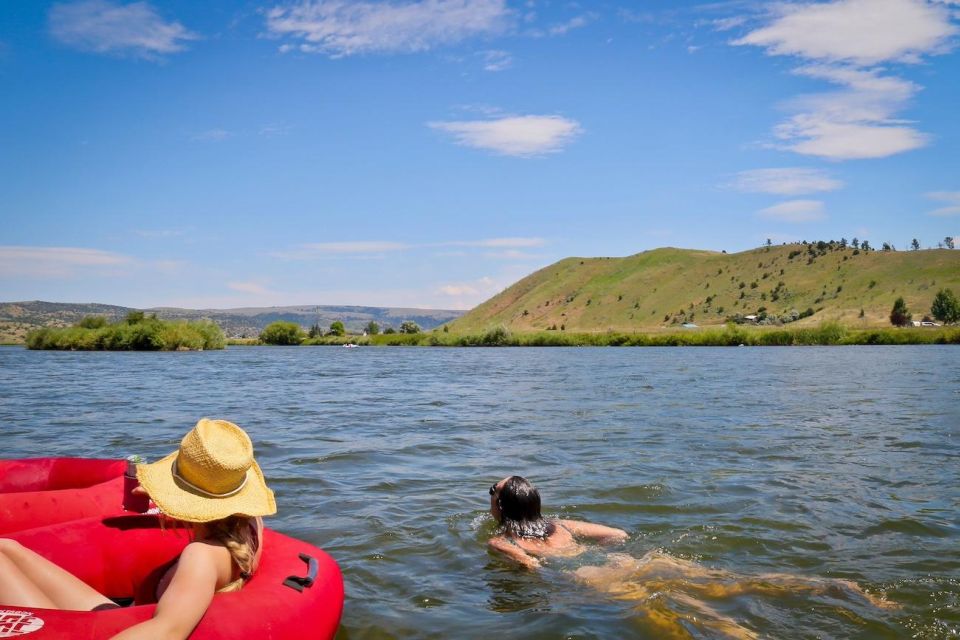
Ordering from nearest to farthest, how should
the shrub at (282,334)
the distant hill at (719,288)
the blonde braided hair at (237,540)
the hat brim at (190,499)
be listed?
1. the hat brim at (190,499)
2. the blonde braided hair at (237,540)
3. the distant hill at (719,288)
4. the shrub at (282,334)

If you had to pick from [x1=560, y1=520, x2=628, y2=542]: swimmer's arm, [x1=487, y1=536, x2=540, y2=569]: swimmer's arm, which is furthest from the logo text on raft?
[x1=560, y1=520, x2=628, y2=542]: swimmer's arm

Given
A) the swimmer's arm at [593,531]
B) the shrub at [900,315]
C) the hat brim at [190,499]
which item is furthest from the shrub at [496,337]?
the hat brim at [190,499]

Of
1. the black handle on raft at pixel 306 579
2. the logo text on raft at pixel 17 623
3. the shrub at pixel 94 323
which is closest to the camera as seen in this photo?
the logo text on raft at pixel 17 623

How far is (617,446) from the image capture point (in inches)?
527

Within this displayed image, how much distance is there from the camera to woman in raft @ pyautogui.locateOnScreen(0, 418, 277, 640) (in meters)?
3.60

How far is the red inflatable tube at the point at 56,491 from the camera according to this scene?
5250mm

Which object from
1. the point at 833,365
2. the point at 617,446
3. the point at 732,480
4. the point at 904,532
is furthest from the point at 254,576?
the point at 833,365

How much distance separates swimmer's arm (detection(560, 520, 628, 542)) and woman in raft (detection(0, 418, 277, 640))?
391cm

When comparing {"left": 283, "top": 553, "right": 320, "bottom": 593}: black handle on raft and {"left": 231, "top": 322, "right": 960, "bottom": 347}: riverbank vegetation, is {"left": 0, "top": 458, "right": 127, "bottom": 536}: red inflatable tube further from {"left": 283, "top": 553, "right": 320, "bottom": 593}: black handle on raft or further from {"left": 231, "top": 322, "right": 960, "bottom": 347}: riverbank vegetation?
{"left": 231, "top": 322, "right": 960, "bottom": 347}: riverbank vegetation

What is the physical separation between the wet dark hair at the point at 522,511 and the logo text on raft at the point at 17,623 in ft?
14.5

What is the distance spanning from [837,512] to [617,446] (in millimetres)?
5093

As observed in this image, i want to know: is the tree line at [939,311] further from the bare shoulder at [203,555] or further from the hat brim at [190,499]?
the bare shoulder at [203,555]

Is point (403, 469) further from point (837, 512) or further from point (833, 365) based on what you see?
point (833, 365)

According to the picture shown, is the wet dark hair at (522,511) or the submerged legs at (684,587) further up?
the wet dark hair at (522,511)
